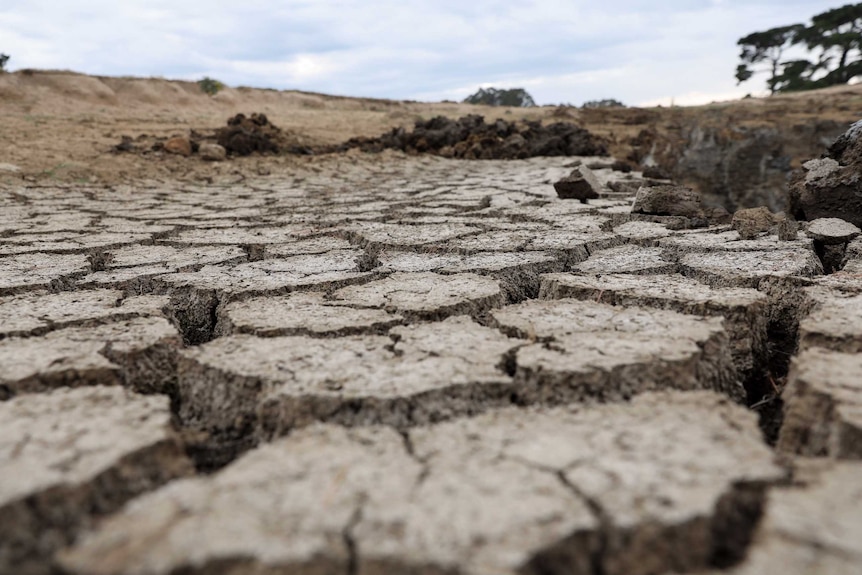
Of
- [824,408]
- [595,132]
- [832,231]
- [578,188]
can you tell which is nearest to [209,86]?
[595,132]

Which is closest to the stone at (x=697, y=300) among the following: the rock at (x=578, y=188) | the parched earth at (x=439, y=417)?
the parched earth at (x=439, y=417)

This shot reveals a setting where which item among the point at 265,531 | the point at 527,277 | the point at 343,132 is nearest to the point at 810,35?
the point at 343,132

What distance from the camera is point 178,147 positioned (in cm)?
668

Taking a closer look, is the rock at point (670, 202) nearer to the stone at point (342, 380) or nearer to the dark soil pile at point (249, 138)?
the stone at point (342, 380)

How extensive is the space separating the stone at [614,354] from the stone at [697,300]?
109 millimetres

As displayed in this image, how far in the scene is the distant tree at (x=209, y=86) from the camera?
17.6m

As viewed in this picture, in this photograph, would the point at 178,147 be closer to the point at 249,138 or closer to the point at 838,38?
the point at 249,138

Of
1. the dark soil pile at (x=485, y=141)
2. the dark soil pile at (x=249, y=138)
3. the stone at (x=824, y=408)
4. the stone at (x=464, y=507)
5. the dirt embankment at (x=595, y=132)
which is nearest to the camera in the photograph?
the stone at (x=464, y=507)

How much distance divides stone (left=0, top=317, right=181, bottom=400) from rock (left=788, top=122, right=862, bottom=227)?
233cm

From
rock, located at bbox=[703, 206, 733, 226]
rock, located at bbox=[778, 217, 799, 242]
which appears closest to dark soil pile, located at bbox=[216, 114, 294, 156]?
rock, located at bbox=[703, 206, 733, 226]

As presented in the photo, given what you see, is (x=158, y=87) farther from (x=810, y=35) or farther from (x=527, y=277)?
(x=810, y=35)

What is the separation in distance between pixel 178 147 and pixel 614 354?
6556mm

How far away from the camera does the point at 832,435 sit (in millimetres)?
822

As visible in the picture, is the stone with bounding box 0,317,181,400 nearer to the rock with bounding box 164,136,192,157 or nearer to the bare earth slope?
the bare earth slope
